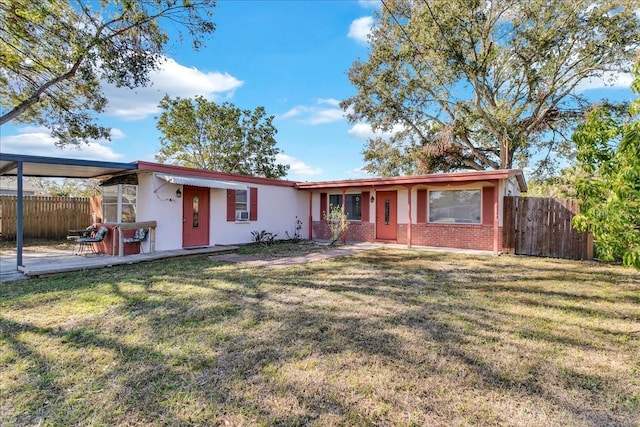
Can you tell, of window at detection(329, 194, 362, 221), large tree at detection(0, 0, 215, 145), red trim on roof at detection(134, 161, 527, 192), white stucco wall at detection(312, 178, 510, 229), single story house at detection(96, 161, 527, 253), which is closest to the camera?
large tree at detection(0, 0, 215, 145)

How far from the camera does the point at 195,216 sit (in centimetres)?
1141

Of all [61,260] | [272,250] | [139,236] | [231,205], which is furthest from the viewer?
[231,205]

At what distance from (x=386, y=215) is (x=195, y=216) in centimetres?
751

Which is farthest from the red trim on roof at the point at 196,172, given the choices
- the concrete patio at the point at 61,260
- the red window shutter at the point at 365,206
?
the red window shutter at the point at 365,206

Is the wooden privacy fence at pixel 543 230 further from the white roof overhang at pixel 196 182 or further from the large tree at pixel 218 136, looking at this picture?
the large tree at pixel 218 136

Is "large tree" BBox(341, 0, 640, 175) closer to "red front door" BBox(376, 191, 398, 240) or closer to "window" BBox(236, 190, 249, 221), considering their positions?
"red front door" BBox(376, 191, 398, 240)

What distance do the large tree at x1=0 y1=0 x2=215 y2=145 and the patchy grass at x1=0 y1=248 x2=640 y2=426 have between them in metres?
6.77

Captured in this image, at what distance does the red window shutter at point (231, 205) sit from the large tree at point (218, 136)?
447 inches

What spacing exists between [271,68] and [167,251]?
10164 millimetres

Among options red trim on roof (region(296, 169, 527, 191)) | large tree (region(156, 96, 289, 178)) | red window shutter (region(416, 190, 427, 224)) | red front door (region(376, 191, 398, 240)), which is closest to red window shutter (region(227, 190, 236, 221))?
red trim on roof (region(296, 169, 527, 191))

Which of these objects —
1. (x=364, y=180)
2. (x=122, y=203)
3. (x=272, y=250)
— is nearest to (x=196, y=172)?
(x=122, y=203)

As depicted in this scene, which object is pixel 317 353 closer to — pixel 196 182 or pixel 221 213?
pixel 196 182

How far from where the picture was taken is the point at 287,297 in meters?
5.62

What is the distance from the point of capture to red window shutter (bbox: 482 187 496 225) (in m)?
11.2
